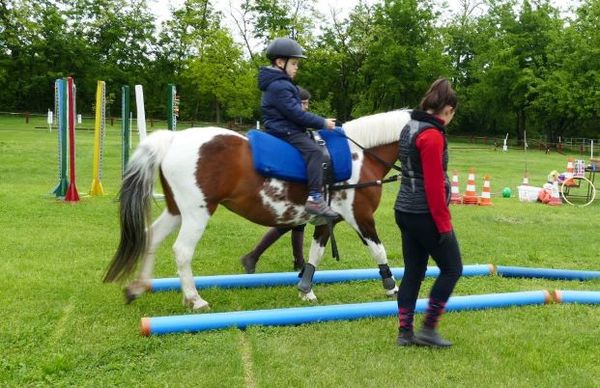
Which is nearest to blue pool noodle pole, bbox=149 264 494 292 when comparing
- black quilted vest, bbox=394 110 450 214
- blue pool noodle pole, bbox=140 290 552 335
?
blue pool noodle pole, bbox=140 290 552 335

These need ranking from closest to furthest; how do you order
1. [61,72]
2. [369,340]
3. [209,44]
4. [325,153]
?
[369,340] < [325,153] < [209,44] < [61,72]

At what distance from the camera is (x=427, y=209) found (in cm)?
429

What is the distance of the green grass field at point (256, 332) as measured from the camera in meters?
3.96

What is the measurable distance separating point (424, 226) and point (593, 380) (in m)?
1.58

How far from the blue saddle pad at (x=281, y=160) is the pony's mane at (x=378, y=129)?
0.37 metres

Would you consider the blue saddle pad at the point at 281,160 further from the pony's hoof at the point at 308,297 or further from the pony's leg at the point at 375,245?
the pony's hoof at the point at 308,297

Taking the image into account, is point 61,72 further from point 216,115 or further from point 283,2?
point 283,2

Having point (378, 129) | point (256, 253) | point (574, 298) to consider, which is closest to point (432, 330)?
point (574, 298)

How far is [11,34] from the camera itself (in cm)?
5031

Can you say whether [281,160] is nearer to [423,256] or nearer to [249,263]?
[423,256]

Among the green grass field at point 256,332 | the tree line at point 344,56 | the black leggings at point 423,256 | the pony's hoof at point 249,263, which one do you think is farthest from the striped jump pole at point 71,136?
the tree line at point 344,56

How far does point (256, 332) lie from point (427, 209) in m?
1.79

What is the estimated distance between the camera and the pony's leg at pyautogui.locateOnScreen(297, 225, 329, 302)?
588 cm

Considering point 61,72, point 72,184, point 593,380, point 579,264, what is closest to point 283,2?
point 61,72
